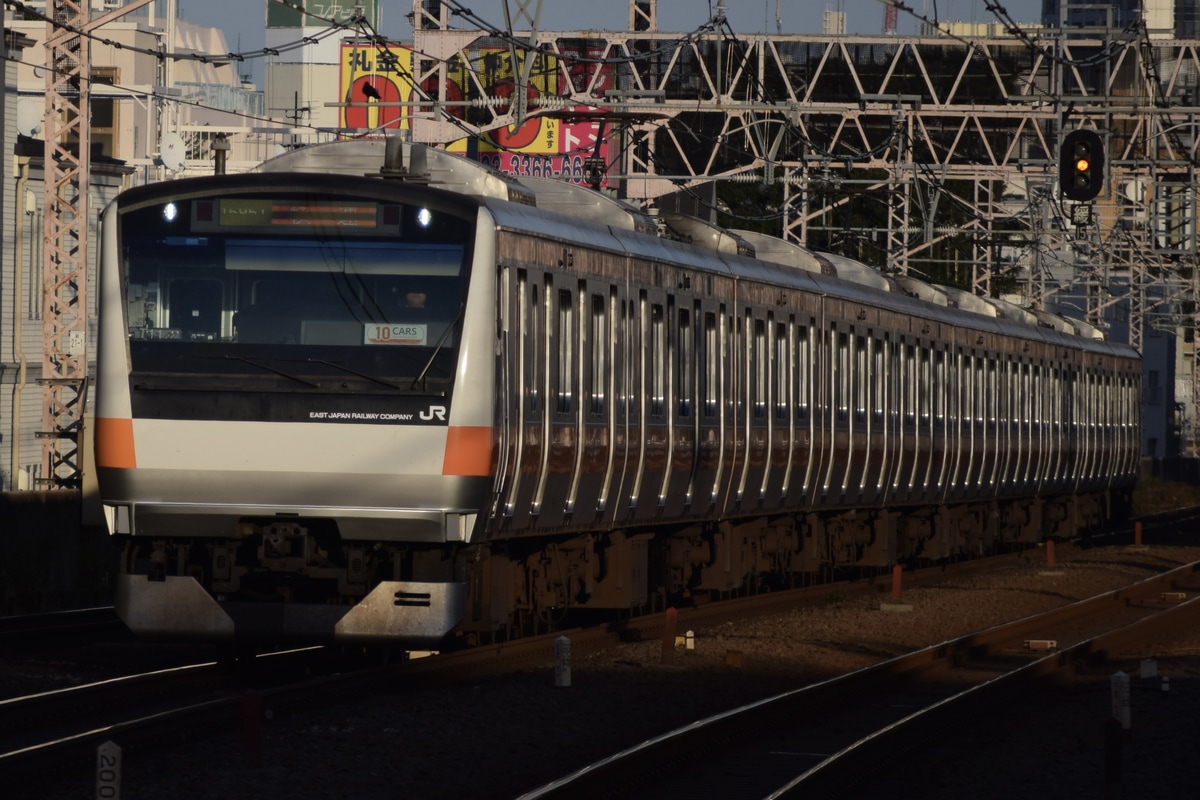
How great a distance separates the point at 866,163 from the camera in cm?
4441

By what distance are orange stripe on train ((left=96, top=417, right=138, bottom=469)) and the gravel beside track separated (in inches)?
76.7

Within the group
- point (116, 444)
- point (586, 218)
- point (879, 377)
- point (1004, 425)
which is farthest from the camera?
point (1004, 425)

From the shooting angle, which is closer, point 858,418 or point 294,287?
point 294,287

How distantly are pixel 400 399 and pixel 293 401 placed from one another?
0.64 metres

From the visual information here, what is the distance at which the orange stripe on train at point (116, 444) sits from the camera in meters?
13.6

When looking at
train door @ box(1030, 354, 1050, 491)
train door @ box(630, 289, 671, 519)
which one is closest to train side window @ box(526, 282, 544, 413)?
train door @ box(630, 289, 671, 519)

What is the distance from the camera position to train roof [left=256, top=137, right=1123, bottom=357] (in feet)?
49.5

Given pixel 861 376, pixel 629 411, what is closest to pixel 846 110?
pixel 861 376

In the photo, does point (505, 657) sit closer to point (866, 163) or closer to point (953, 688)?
point (953, 688)

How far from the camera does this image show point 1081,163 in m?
27.6

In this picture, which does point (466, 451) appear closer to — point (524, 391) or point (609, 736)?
point (524, 391)

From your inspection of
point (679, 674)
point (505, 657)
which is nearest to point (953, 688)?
point (679, 674)

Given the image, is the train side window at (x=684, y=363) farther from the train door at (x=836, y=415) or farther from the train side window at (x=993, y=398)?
the train side window at (x=993, y=398)

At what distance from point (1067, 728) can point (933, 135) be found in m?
49.1
